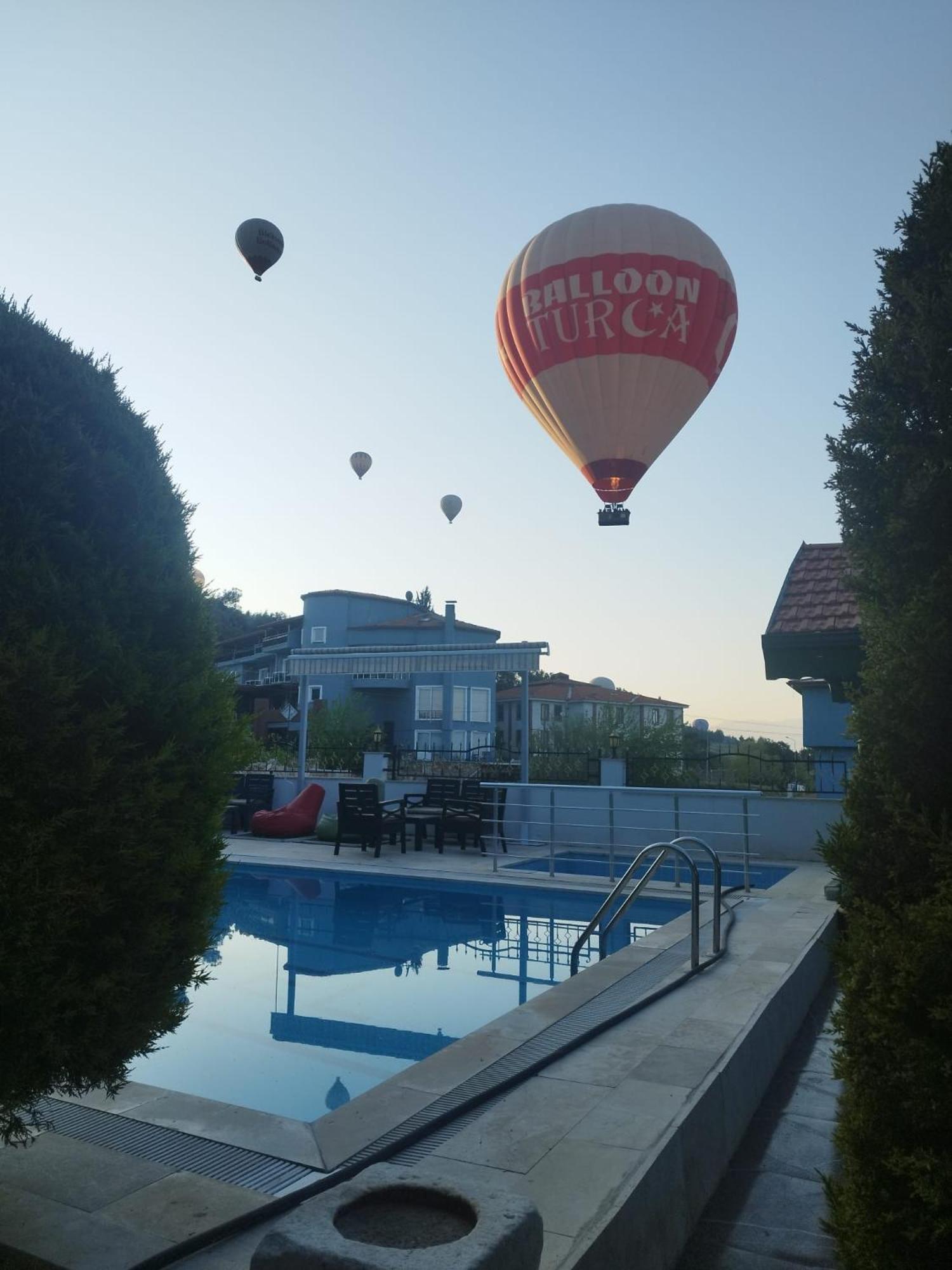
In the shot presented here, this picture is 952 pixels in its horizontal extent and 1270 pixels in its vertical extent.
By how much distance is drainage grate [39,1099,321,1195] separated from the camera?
3.28m

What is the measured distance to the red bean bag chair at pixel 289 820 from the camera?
52.7 feet

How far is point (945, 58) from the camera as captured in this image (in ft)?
11.1

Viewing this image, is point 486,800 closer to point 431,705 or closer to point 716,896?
point 716,896

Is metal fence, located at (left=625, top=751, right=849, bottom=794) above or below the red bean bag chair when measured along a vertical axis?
above

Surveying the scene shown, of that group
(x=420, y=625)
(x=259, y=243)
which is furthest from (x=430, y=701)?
(x=259, y=243)

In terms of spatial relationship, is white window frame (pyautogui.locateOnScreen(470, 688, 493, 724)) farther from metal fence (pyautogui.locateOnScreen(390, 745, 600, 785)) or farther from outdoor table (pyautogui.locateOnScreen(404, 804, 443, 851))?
outdoor table (pyautogui.locateOnScreen(404, 804, 443, 851))

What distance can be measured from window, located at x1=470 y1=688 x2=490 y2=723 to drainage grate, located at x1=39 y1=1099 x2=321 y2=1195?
35203mm

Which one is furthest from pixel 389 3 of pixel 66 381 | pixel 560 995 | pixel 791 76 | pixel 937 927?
pixel 937 927

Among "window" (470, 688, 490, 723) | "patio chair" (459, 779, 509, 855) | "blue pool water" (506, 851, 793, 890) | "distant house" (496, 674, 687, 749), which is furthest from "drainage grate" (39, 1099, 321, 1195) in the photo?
"distant house" (496, 674, 687, 749)

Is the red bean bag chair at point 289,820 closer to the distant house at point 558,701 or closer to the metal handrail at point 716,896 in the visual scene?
the metal handrail at point 716,896

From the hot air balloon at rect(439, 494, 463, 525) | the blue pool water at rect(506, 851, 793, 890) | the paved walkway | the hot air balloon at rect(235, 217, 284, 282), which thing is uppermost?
the hot air balloon at rect(439, 494, 463, 525)

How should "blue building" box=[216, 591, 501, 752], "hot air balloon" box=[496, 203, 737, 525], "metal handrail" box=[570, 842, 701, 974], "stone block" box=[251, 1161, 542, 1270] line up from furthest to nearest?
"blue building" box=[216, 591, 501, 752], "hot air balloon" box=[496, 203, 737, 525], "metal handrail" box=[570, 842, 701, 974], "stone block" box=[251, 1161, 542, 1270]

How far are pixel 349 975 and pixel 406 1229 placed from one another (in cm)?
630

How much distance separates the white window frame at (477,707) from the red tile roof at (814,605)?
32.2 metres
